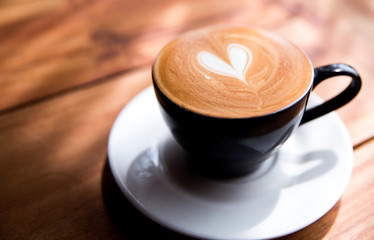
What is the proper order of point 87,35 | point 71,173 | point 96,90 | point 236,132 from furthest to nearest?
point 87,35
point 96,90
point 71,173
point 236,132

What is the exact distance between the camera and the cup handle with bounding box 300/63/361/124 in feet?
1.64

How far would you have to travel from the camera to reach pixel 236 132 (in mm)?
436

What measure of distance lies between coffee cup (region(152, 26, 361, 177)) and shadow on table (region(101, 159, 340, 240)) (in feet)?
0.35

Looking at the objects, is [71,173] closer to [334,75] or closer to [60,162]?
[60,162]

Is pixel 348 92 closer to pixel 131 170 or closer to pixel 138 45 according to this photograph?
pixel 131 170

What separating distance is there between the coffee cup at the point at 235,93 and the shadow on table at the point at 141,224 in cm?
11

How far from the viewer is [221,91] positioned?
47 centimetres

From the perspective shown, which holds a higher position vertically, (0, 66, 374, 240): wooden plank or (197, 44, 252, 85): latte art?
(197, 44, 252, 85): latte art

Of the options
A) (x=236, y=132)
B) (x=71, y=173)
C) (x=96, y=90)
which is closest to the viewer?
(x=236, y=132)

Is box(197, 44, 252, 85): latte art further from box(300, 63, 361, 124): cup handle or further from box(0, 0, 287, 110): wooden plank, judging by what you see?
box(0, 0, 287, 110): wooden plank

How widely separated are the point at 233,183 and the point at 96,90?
0.34 meters

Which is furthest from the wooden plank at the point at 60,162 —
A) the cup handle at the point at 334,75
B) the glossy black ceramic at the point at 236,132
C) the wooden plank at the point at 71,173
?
the cup handle at the point at 334,75

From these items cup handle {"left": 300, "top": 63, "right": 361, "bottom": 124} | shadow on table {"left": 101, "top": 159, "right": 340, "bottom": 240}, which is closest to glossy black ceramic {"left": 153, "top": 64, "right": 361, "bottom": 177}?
cup handle {"left": 300, "top": 63, "right": 361, "bottom": 124}

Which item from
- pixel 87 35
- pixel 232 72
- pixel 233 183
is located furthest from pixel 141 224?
pixel 87 35
